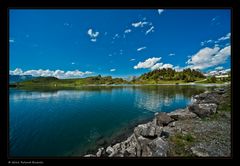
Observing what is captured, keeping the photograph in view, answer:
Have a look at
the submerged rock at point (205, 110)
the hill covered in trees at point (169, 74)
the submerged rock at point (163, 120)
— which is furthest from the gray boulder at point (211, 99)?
the submerged rock at point (163, 120)

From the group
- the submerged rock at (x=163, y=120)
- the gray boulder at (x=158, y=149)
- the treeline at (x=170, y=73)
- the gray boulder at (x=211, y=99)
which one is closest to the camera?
the gray boulder at (x=158, y=149)

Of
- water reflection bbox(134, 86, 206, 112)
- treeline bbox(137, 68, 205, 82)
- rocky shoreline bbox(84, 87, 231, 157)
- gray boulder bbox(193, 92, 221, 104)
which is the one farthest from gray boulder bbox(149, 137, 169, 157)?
water reflection bbox(134, 86, 206, 112)

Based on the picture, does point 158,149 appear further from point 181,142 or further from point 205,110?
point 205,110

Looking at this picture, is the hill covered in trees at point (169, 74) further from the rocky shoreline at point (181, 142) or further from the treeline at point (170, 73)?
the rocky shoreline at point (181, 142)

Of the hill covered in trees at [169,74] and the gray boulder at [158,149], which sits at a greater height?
the hill covered in trees at [169,74]

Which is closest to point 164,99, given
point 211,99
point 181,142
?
point 211,99

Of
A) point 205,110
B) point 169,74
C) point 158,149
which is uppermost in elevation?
point 169,74

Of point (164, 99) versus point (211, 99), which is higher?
point (211, 99)
